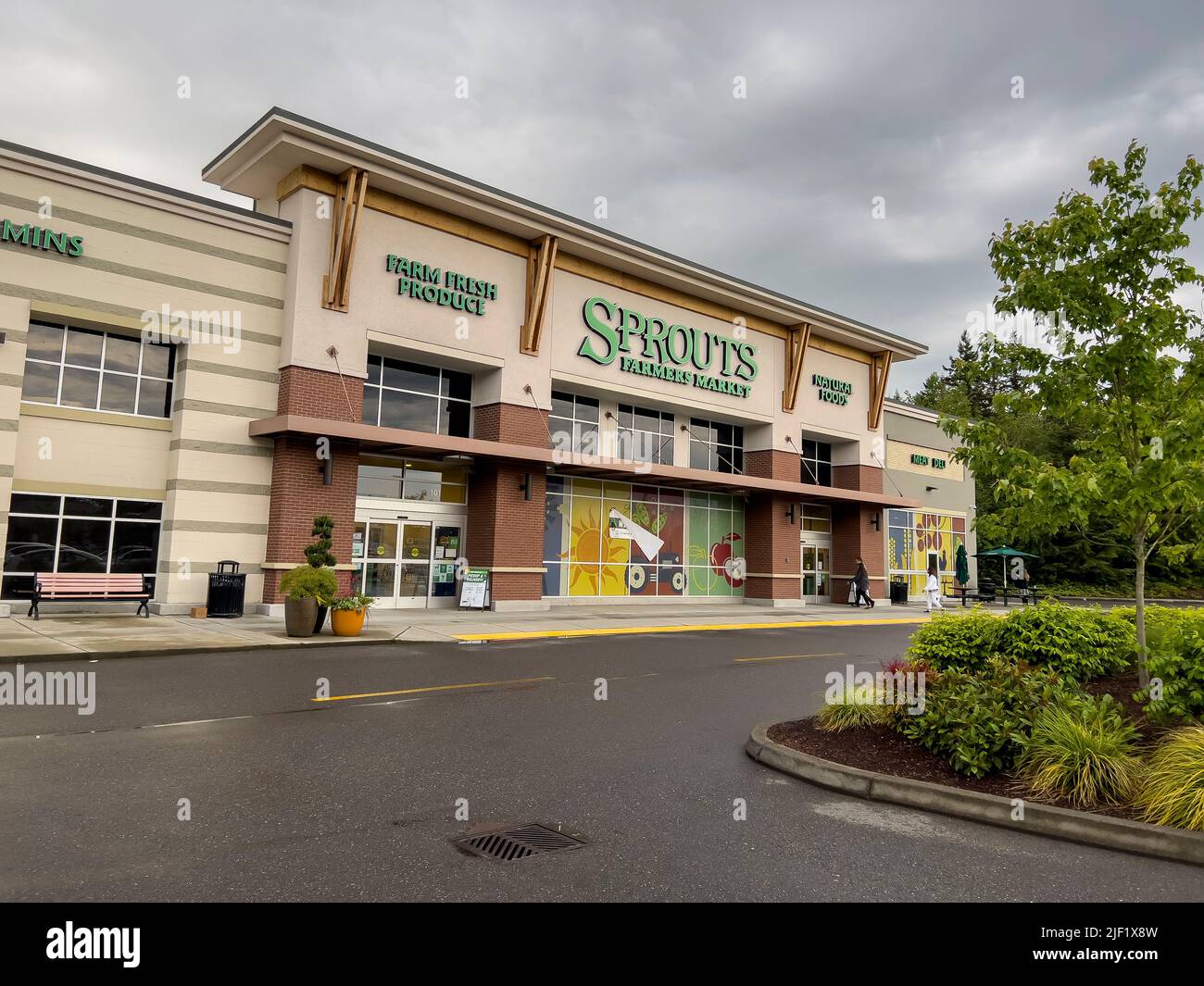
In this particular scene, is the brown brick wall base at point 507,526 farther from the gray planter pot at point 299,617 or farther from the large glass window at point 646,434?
the gray planter pot at point 299,617

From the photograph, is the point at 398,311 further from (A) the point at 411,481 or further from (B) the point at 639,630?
(B) the point at 639,630

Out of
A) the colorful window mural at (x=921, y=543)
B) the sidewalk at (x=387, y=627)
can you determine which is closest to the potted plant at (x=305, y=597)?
the sidewalk at (x=387, y=627)

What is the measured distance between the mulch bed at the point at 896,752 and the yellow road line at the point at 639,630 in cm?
735

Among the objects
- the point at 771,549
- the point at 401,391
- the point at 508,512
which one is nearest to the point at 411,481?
the point at 401,391

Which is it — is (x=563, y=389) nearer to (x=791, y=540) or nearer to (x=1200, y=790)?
(x=791, y=540)

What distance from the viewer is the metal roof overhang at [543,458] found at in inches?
763

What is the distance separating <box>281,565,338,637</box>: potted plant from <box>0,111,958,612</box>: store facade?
410cm

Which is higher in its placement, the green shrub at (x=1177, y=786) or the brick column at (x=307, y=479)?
the brick column at (x=307, y=479)

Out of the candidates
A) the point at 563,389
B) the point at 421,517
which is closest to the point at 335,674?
the point at 421,517

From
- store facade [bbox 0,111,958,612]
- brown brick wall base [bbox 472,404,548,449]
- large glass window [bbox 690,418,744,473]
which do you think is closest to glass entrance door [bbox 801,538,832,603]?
store facade [bbox 0,111,958,612]

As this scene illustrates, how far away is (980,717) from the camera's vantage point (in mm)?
6406

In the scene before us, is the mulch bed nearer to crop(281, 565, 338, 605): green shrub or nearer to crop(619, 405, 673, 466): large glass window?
crop(281, 565, 338, 605): green shrub

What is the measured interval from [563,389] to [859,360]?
14.9 meters

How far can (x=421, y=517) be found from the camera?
23375 mm
